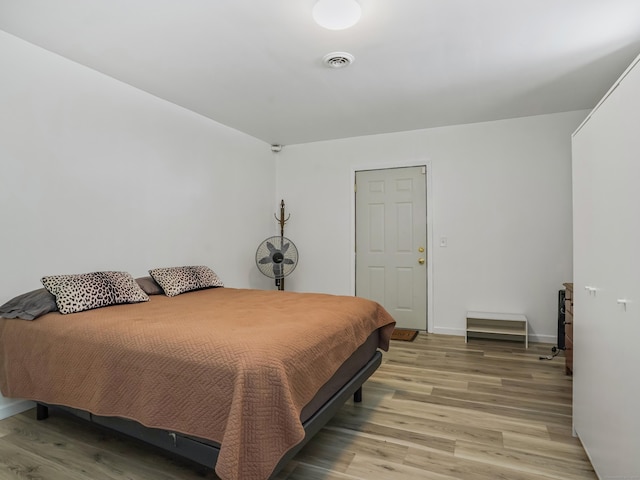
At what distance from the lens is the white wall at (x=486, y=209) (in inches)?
154

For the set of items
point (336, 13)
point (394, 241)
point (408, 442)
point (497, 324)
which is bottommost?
point (408, 442)

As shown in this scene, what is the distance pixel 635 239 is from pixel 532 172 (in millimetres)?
3006

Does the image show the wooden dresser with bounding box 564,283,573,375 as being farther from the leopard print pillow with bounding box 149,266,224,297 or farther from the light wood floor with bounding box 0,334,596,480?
the leopard print pillow with bounding box 149,266,224,297

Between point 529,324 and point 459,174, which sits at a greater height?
point 459,174

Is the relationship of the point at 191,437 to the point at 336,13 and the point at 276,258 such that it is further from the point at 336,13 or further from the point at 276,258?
the point at 276,258

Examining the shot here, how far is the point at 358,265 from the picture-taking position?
4.77 m

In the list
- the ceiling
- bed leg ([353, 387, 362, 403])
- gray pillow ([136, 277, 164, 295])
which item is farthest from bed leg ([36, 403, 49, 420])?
the ceiling

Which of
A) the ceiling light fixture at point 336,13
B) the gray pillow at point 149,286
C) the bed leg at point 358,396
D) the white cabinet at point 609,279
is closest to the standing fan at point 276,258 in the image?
the gray pillow at point 149,286

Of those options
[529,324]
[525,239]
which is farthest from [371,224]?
[529,324]

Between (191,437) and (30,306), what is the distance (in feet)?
4.71

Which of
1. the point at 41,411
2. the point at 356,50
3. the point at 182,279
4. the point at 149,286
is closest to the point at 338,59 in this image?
the point at 356,50

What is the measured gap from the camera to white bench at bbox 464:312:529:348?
3.87m

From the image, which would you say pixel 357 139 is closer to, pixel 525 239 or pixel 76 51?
pixel 525 239

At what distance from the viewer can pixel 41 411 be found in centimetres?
229
